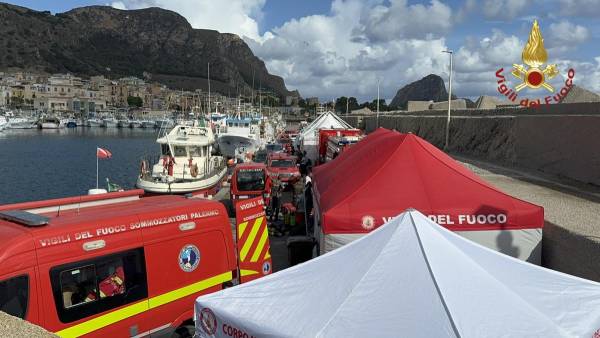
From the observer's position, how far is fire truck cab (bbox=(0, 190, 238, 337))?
547cm

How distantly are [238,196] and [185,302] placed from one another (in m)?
12.9

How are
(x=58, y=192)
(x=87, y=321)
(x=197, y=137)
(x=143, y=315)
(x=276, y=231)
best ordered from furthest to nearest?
(x=58, y=192)
(x=197, y=137)
(x=276, y=231)
(x=143, y=315)
(x=87, y=321)

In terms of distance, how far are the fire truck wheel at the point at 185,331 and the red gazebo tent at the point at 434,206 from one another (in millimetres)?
2939

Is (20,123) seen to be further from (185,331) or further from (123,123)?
(185,331)

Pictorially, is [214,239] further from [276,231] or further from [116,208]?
[276,231]

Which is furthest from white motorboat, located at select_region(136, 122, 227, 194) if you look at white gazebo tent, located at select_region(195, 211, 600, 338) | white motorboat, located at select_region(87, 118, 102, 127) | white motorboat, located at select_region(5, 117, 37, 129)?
white motorboat, located at select_region(87, 118, 102, 127)

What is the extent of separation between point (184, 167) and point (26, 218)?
67.9ft

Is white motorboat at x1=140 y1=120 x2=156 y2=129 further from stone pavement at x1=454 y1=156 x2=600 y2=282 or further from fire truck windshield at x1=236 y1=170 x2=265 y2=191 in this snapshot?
stone pavement at x1=454 y1=156 x2=600 y2=282

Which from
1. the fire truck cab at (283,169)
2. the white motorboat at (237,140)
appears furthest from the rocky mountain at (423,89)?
the fire truck cab at (283,169)

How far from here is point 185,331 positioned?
6.92m

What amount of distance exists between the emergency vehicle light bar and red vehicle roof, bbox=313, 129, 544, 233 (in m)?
4.55

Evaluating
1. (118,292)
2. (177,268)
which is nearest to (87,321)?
(118,292)

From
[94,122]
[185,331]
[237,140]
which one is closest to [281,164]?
[185,331]

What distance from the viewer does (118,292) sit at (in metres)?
6.33
